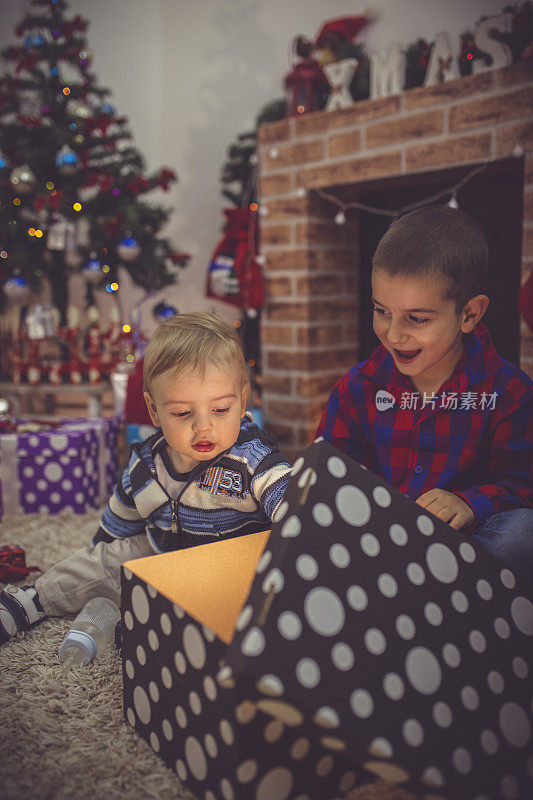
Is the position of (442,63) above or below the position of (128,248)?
above

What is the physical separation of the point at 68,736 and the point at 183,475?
1.40 feet

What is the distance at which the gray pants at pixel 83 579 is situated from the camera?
1.13 meters

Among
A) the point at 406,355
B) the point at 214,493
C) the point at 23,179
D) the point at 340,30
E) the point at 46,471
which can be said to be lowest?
the point at 46,471

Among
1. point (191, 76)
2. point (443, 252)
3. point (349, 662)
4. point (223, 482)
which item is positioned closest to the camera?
point (349, 662)

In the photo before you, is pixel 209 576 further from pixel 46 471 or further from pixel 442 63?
pixel 442 63

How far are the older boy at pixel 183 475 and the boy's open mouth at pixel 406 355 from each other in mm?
254

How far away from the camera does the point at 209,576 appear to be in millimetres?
848

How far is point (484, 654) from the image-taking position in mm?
656

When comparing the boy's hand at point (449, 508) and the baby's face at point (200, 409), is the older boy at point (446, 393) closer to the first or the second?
the boy's hand at point (449, 508)

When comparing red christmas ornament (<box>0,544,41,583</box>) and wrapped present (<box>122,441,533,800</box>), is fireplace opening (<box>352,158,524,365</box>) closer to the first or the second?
wrapped present (<box>122,441,533,800</box>)

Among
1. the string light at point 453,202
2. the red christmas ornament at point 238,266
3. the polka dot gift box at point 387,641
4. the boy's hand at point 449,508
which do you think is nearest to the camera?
the polka dot gift box at point 387,641

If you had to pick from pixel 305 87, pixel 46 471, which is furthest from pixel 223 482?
pixel 305 87

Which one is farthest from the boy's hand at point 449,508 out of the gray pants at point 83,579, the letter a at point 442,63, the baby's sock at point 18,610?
the letter a at point 442,63

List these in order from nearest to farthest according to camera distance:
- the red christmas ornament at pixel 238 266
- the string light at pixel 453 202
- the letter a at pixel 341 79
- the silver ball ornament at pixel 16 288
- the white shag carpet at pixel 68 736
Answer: the white shag carpet at pixel 68 736 < the string light at pixel 453 202 < the letter a at pixel 341 79 < the red christmas ornament at pixel 238 266 < the silver ball ornament at pixel 16 288
